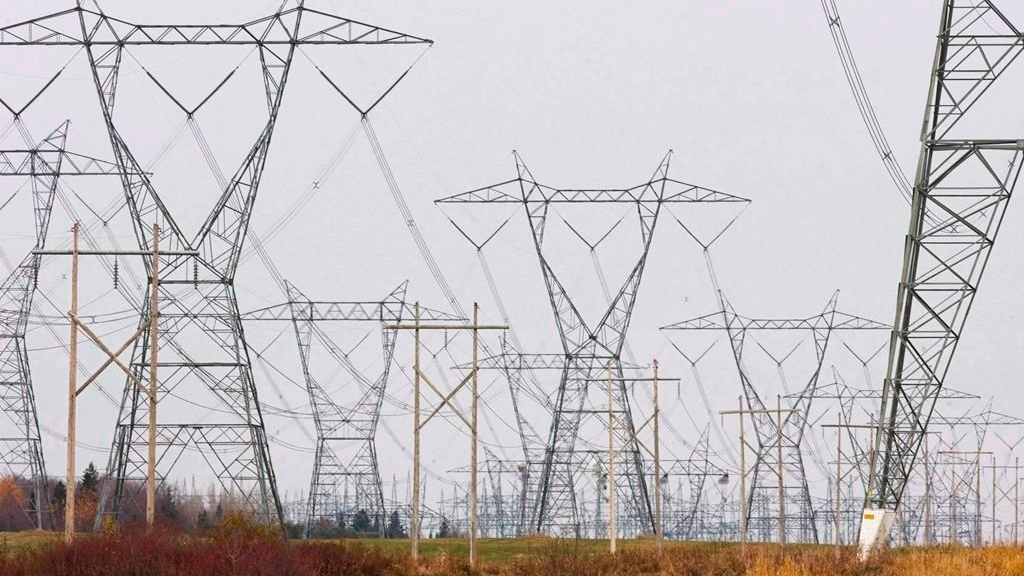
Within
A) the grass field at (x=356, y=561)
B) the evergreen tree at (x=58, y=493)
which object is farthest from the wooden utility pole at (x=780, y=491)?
the evergreen tree at (x=58, y=493)

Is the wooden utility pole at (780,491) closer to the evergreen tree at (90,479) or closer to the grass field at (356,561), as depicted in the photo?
the grass field at (356,561)

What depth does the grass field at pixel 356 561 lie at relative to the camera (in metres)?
→ 34.2

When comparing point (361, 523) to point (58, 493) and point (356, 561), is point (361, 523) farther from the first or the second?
point (356, 561)

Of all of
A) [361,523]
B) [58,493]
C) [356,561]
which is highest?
[58,493]

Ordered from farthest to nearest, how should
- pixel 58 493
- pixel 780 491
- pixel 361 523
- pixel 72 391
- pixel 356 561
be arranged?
pixel 361 523 → pixel 58 493 → pixel 780 491 → pixel 356 561 → pixel 72 391

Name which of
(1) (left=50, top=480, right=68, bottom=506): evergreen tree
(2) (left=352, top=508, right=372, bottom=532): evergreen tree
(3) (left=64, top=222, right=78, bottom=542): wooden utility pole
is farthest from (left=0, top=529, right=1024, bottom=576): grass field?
(2) (left=352, top=508, right=372, bottom=532): evergreen tree

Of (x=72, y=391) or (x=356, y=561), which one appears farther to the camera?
(x=356, y=561)

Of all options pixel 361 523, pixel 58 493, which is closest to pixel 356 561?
pixel 58 493

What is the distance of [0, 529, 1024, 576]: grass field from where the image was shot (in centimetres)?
3425

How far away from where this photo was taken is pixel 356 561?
4281cm

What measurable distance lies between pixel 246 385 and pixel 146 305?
13.3 feet

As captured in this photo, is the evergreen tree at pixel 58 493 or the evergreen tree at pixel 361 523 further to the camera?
the evergreen tree at pixel 361 523

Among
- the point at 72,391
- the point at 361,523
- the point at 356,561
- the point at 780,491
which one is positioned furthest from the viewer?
the point at 361,523

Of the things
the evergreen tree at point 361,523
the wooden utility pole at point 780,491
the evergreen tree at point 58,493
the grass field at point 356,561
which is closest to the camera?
the grass field at point 356,561
